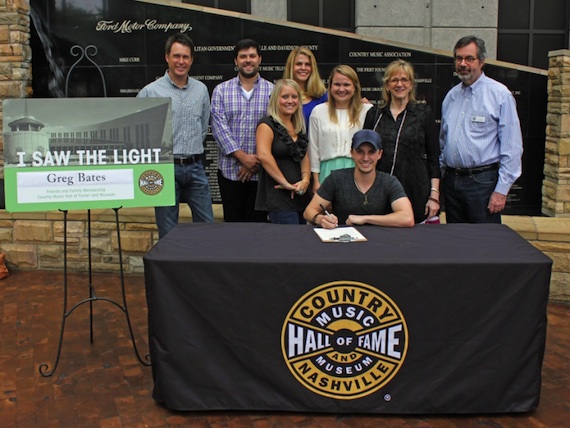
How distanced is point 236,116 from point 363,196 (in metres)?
1.55

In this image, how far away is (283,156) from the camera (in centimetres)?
529

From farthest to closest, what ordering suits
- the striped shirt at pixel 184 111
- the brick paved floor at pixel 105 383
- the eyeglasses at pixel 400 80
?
1. the striped shirt at pixel 184 111
2. the eyeglasses at pixel 400 80
3. the brick paved floor at pixel 105 383

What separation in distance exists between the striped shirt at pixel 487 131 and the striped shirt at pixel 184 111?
1893mm

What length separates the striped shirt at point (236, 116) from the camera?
566cm

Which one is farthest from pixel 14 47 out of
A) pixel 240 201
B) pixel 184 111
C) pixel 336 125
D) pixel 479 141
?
pixel 479 141

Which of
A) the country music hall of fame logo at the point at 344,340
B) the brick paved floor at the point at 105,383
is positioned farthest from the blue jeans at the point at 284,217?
the country music hall of fame logo at the point at 344,340

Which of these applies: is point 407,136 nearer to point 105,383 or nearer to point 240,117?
point 240,117

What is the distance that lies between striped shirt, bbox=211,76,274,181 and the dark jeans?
0.10 m

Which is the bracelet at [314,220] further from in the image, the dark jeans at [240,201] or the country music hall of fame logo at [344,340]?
the dark jeans at [240,201]

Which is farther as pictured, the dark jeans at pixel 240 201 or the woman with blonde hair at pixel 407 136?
the dark jeans at pixel 240 201

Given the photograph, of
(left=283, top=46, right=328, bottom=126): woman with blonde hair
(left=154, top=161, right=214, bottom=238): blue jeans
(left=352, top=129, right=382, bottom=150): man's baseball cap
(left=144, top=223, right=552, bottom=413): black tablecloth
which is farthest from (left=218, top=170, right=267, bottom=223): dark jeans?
(left=144, top=223, right=552, bottom=413): black tablecloth

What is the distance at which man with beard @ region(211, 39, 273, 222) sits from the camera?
562 centimetres

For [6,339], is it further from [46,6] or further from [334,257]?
[46,6]

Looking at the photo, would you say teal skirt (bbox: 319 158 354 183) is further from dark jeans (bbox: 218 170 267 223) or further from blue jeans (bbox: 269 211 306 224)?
dark jeans (bbox: 218 170 267 223)
